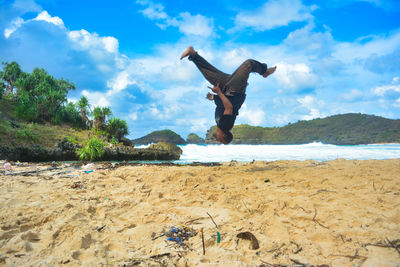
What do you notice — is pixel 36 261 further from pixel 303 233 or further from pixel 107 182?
pixel 107 182

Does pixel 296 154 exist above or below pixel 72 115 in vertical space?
below


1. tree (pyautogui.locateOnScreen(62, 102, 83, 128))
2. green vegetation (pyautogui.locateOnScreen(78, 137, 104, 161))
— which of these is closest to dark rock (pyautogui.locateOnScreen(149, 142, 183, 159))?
green vegetation (pyautogui.locateOnScreen(78, 137, 104, 161))

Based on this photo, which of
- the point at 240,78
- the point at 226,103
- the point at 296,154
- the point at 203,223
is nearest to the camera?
the point at 203,223

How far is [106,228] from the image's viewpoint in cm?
219

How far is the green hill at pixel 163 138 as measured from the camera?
1622 inches

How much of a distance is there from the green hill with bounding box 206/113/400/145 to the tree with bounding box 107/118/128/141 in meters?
12.3

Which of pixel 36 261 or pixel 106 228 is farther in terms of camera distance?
pixel 106 228

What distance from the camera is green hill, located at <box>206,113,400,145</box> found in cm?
2958

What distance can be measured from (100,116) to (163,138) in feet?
83.0

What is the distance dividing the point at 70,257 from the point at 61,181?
2822 millimetres

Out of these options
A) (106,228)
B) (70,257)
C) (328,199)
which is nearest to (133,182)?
(106,228)

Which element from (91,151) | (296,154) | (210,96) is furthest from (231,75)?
(296,154)

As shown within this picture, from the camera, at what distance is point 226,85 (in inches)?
185

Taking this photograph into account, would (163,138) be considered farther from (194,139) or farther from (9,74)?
(9,74)
